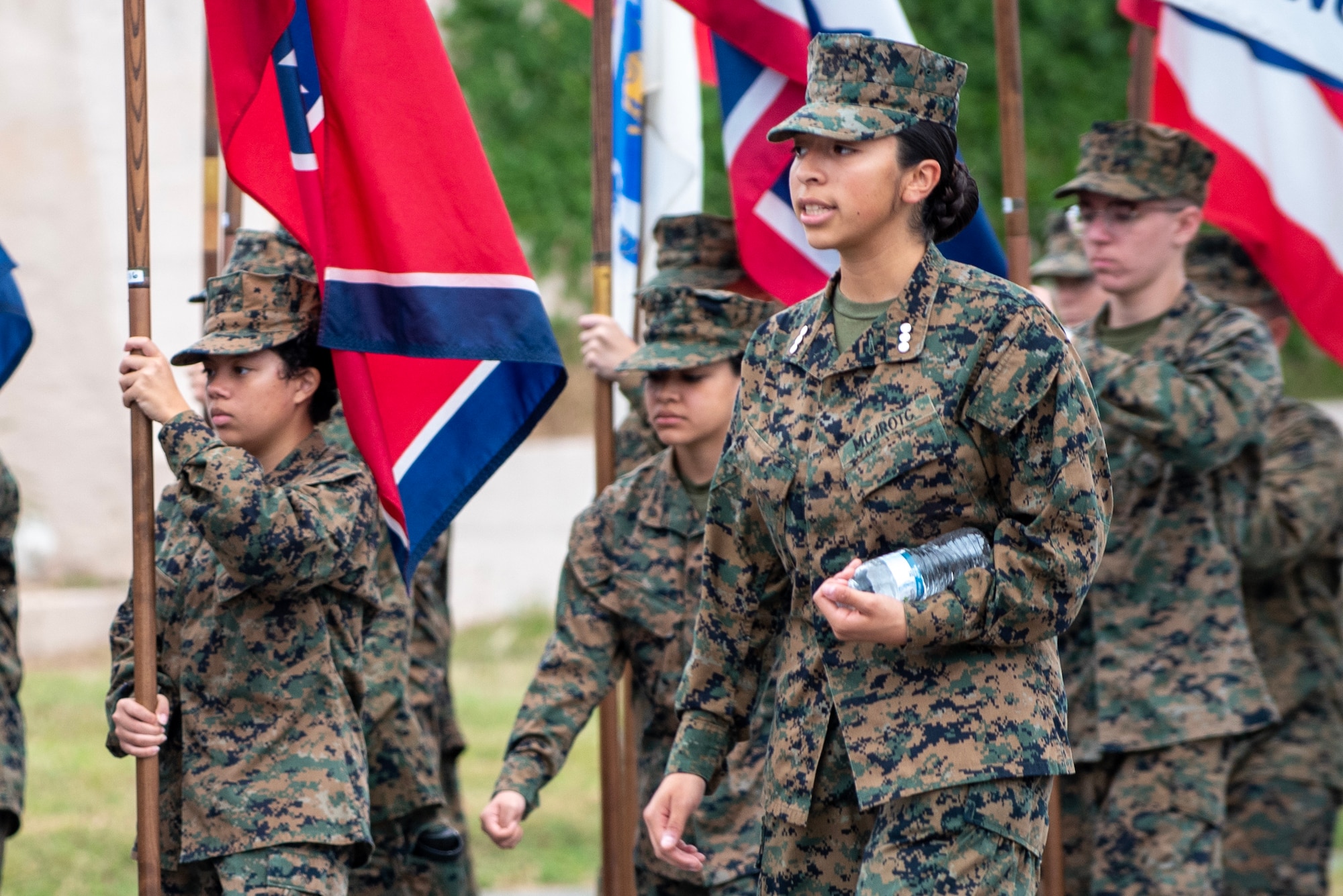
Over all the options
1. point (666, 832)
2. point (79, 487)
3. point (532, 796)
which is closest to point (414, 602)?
point (532, 796)

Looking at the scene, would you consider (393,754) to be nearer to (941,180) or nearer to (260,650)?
(260,650)

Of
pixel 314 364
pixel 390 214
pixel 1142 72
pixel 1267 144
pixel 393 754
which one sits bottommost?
pixel 393 754

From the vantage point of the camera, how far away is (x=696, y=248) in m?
6.48

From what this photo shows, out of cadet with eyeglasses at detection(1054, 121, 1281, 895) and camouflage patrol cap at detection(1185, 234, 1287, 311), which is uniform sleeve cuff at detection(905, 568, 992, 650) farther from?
camouflage patrol cap at detection(1185, 234, 1287, 311)

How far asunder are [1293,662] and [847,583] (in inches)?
152

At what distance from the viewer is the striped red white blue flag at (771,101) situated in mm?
6004

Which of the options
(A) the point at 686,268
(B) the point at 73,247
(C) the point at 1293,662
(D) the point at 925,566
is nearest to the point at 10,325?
(A) the point at 686,268

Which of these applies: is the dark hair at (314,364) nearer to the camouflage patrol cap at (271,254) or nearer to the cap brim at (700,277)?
the camouflage patrol cap at (271,254)

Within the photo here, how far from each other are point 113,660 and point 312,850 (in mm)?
748

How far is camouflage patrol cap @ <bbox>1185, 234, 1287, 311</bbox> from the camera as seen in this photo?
7.03m

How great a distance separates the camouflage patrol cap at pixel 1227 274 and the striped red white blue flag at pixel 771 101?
1229mm

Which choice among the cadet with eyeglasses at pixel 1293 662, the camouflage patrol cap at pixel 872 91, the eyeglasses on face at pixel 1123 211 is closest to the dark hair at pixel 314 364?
the camouflage patrol cap at pixel 872 91

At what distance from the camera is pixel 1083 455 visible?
11.0 feet

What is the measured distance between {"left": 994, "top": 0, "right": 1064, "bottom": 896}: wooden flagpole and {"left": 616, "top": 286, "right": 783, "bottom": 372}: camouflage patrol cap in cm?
73
